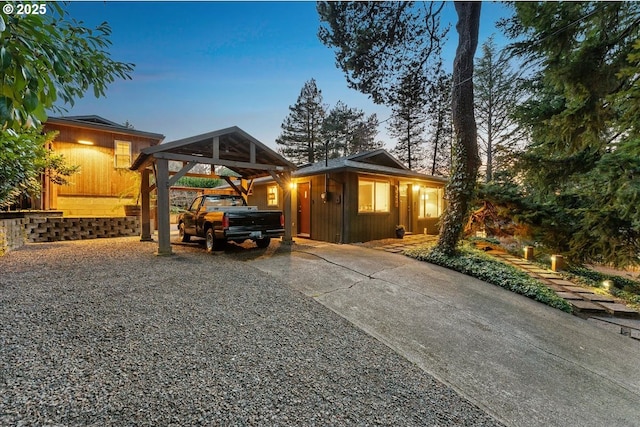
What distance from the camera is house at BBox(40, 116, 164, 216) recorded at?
31.8 ft

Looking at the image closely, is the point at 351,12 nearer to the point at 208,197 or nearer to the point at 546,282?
the point at 208,197

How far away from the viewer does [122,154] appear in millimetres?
10867

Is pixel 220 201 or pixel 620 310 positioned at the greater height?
pixel 220 201

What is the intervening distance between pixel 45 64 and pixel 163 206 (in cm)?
574

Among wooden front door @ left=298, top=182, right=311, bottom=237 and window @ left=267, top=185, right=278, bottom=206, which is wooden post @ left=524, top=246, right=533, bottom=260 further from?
window @ left=267, top=185, right=278, bottom=206

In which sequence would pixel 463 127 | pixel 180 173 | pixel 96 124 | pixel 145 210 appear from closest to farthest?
pixel 180 173, pixel 463 127, pixel 145 210, pixel 96 124

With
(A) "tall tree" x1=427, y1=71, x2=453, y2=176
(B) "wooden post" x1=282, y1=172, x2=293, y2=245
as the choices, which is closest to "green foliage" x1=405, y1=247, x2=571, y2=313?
(B) "wooden post" x1=282, y1=172, x2=293, y2=245

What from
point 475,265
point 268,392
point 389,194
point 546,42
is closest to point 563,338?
point 475,265

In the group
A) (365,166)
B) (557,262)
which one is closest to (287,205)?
(365,166)

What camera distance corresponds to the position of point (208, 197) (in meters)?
7.98

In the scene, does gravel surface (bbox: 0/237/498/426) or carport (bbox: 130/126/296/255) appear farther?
carport (bbox: 130/126/296/255)

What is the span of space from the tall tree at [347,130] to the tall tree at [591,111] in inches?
805

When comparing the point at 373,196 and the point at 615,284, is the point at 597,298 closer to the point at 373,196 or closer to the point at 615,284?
the point at 615,284

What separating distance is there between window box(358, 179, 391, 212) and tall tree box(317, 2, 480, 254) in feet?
9.75
